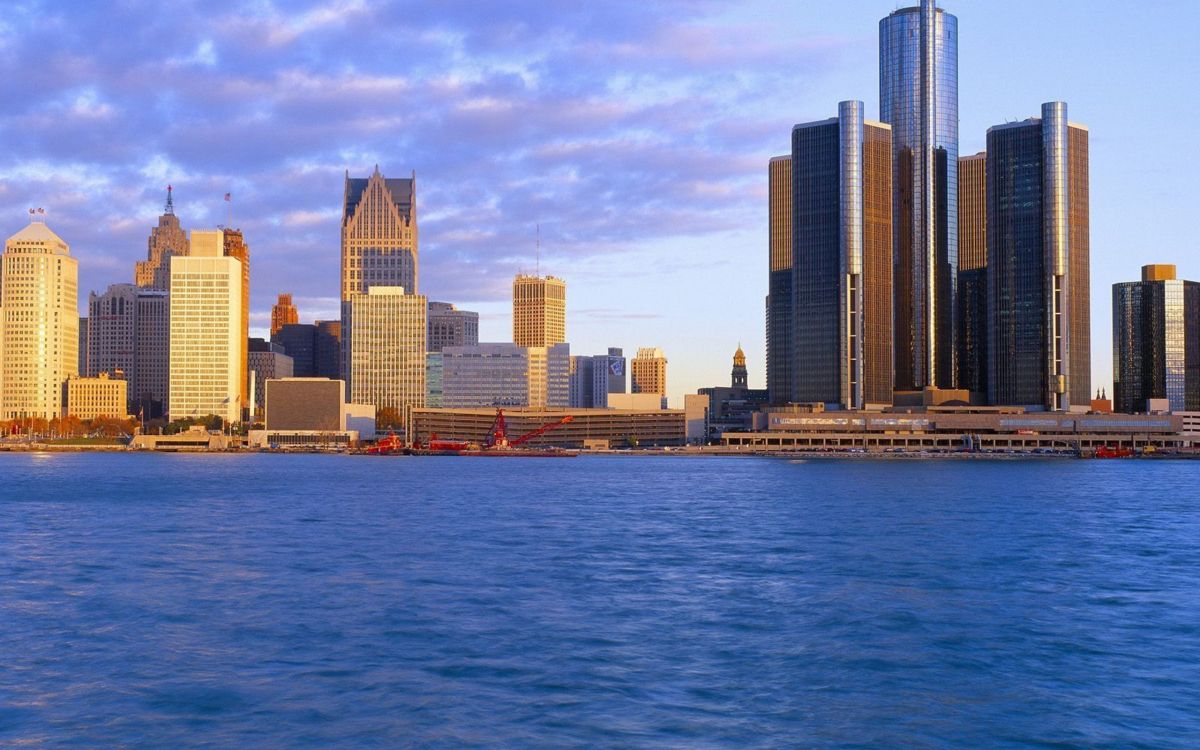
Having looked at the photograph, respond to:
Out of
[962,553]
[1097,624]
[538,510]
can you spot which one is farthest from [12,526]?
[1097,624]

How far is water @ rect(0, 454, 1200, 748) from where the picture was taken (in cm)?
3123

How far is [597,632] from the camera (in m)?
42.3

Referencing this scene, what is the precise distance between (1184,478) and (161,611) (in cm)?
15960

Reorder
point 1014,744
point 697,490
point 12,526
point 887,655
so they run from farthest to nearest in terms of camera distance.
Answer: point 697,490
point 12,526
point 887,655
point 1014,744

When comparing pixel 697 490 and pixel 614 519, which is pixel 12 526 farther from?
pixel 697 490

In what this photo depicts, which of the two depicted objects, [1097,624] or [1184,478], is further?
[1184,478]

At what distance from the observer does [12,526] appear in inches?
3255

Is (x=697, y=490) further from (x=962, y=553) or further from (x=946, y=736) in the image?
(x=946, y=736)

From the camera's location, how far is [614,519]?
88.5 meters

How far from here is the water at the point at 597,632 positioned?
Result: 3123 cm

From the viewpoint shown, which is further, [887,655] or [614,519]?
[614,519]

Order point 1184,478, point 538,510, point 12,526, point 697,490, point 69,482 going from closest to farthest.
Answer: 1. point 12,526
2. point 538,510
3. point 697,490
4. point 69,482
5. point 1184,478

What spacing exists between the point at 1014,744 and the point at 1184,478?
158 meters

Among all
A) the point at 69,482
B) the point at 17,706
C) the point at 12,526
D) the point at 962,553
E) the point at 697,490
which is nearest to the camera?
the point at 17,706
